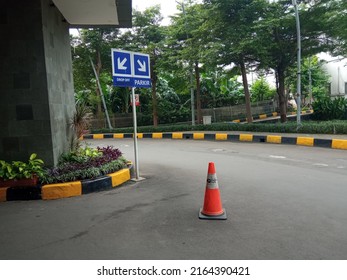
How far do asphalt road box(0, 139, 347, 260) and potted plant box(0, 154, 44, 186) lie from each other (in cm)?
42

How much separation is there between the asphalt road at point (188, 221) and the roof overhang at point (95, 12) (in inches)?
149

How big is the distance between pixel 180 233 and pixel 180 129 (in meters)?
14.1

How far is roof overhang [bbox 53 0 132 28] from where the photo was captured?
657cm

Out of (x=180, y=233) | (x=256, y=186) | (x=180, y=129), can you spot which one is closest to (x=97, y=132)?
(x=180, y=129)

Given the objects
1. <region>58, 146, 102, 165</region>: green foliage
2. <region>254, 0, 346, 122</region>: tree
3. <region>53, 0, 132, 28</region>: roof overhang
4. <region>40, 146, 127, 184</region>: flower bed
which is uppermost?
<region>254, 0, 346, 122</region>: tree

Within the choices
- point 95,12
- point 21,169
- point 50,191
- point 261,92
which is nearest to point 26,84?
point 21,169

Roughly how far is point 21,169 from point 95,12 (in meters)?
3.92

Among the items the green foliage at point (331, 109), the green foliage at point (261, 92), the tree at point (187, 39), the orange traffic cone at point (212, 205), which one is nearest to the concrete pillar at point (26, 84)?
the orange traffic cone at point (212, 205)

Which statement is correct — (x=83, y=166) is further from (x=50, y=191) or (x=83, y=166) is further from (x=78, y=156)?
(x=50, y=191)

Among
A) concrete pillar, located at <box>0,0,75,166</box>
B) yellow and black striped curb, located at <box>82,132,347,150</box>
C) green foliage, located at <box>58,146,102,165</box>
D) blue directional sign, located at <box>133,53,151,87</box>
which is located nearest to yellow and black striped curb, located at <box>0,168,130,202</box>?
concrete pillar, located at <box>0,0,75,166</box>

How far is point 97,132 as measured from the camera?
65.6 feet

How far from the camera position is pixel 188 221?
383 centimetres

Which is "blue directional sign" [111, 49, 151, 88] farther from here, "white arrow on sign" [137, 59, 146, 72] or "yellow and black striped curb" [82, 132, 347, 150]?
"yellow and black striped curb" [82, 132, 347, 150]

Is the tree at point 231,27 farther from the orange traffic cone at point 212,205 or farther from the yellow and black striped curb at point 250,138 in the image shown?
the orange traffic cone at point 212,205
